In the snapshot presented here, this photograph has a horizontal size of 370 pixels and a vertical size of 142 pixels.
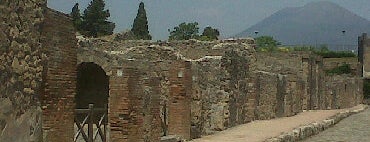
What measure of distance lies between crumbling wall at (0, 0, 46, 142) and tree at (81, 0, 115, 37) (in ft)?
126

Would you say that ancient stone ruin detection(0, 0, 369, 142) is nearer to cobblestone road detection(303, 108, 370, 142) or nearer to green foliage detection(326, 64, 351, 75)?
cobblestone road detection(303, 108, 370, 142)

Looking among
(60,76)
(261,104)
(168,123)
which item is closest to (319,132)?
(261,104)

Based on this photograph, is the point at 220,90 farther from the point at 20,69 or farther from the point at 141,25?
the point at 141,25

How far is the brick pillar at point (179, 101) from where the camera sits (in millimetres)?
13352

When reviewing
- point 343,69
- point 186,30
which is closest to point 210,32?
point 186,30

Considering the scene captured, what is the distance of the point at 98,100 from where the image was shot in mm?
20344

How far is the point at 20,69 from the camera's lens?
20.9ft

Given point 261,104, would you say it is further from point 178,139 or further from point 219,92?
point 178,139

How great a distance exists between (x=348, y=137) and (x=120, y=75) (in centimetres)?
926

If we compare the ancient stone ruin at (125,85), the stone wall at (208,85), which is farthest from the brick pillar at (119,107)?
the stone wall at (208,85)

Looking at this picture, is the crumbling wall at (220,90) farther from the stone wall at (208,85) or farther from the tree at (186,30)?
the tree at (186,30)

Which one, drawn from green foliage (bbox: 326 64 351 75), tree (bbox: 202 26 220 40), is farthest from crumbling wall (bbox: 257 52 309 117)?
tree (bbox: 202 26 220 40)

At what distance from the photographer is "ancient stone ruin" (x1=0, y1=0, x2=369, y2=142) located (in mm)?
6328

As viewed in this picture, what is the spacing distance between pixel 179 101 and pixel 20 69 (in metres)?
7.30
